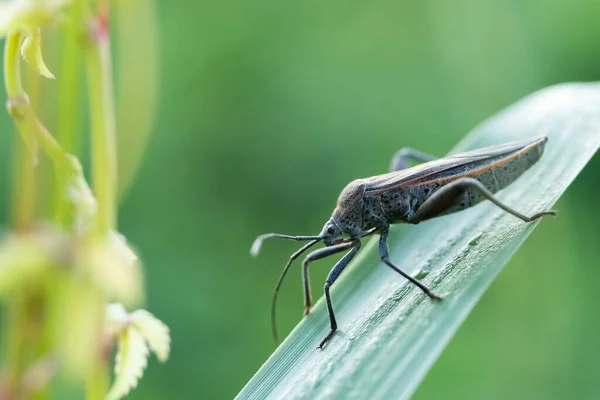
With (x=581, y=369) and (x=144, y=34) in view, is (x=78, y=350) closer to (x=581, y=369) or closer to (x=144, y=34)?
(x=144, y=34)

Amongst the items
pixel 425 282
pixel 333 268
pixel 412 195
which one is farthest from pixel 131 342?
pixel 412 195

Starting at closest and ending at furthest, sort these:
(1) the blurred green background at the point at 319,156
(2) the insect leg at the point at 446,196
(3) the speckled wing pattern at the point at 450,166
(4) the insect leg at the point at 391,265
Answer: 1. (4) the insect leg at the point at 391,265
2. (2) the insect leg at the point at 446,196
3. (3) the speckled wing pattern at the point at 450,166
4. (1) the blurred green background at the point at 319,156

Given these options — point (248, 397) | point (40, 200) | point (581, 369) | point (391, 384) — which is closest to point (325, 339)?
point (248, 397)

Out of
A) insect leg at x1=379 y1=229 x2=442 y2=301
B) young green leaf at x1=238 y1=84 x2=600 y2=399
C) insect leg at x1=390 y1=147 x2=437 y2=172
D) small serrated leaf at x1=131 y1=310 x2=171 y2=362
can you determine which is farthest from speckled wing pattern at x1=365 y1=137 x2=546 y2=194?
small serrated leaf at x1=131 y1=310 x2=171 y2=362

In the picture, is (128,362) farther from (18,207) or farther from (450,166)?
(450,166)

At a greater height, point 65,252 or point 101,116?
point 101,116

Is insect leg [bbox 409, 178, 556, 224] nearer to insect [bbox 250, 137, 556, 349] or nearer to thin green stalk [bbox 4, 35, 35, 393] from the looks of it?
insect [bbox 250, 137, 556, 349]

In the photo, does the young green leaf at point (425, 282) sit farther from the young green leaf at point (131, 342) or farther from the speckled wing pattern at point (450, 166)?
the young green leaf at point (131, 342)

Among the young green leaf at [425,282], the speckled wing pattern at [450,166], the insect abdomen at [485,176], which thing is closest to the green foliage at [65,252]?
the young green leaf at [425,282]
